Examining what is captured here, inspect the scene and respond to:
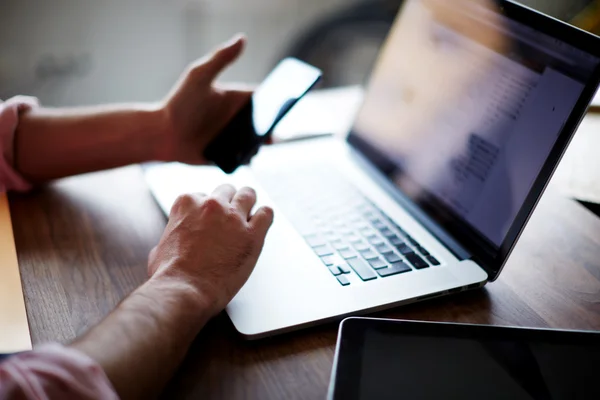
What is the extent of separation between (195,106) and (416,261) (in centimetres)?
41

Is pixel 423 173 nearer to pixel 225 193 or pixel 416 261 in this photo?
pixel 416 261

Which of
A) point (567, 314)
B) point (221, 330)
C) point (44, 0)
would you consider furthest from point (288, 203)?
point (44, 0)

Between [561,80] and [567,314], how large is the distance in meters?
0.25

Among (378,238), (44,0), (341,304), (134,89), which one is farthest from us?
(134,89)

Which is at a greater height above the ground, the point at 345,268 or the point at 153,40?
the point at 345,268

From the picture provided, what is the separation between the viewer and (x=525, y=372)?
51cm

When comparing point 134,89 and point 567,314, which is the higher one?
point 567,314

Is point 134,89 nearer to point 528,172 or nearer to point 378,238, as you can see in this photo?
point 378,238

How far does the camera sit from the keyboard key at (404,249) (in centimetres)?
70

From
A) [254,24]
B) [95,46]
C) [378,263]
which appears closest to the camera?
[378,263]

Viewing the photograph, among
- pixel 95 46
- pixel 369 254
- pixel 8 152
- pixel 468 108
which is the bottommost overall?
pixel 95 46

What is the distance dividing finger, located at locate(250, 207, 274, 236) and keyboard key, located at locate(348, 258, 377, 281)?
0.10 m

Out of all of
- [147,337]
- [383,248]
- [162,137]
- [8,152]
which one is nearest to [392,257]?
[383,248]

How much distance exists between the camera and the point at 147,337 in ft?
1.76
